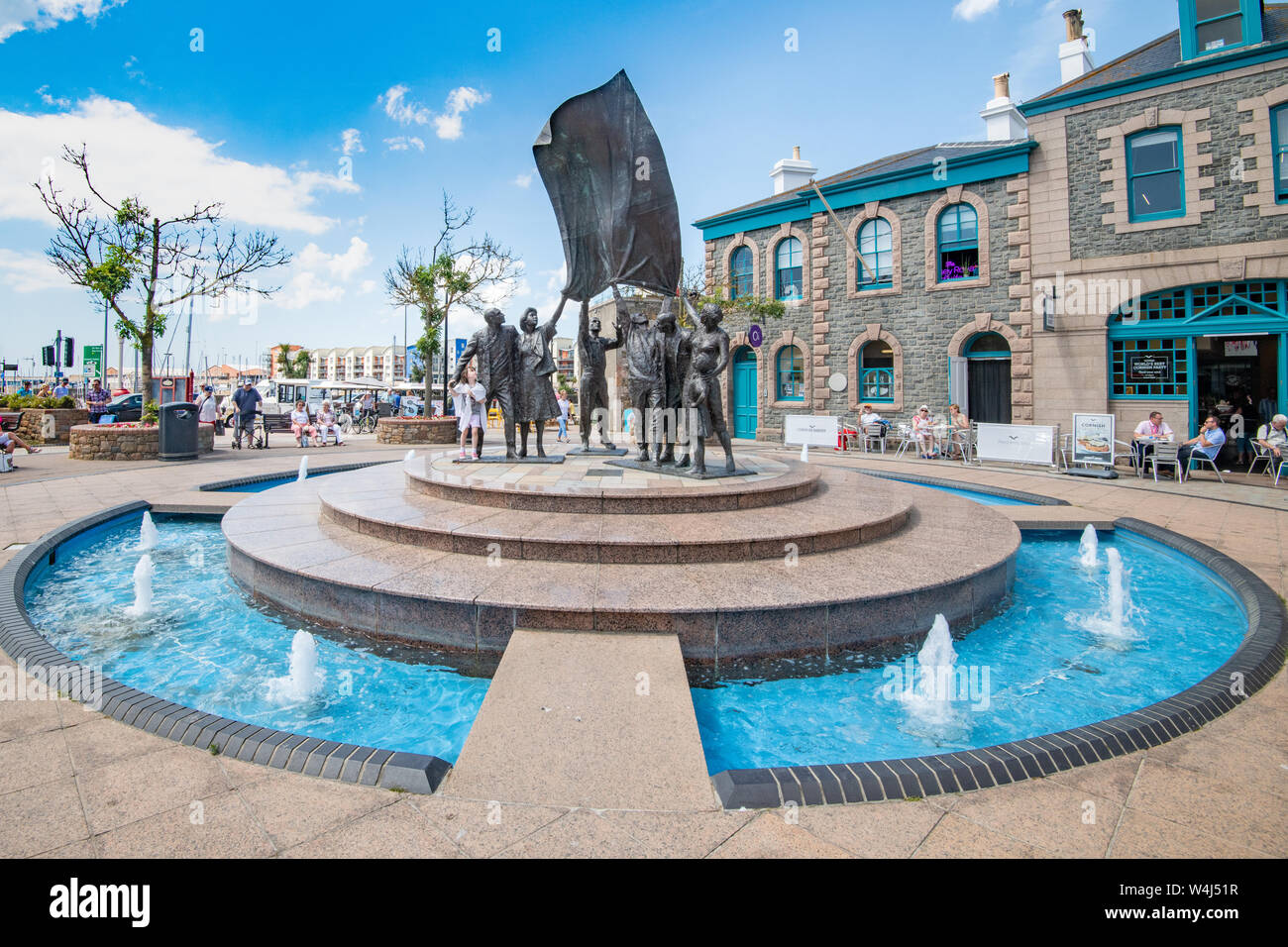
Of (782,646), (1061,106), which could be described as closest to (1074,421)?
(1061,106)

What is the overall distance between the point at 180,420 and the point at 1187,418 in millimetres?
25886

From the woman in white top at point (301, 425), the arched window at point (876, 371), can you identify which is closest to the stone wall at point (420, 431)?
the woman in white top at point (301, 425)

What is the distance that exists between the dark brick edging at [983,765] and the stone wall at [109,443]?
65.2 feet

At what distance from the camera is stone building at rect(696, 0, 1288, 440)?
15.7 meters

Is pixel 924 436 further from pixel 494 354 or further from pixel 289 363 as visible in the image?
pixel 289 363

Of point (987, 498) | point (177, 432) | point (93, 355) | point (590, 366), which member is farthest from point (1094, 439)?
point (93, 355)

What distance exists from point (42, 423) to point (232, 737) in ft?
91.5

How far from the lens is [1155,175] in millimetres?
16797

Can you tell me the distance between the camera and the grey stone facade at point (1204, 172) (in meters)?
15.6

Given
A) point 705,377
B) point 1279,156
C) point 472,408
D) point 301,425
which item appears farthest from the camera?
point 301,425

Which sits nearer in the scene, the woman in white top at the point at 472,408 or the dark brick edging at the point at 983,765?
the dark brick edging at the point at 983,765

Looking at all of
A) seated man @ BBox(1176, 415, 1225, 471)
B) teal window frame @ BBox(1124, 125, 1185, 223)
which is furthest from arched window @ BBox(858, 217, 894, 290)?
seated man @ BBox(1176, 415, 1225, 471)

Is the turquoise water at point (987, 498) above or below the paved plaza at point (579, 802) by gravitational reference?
above

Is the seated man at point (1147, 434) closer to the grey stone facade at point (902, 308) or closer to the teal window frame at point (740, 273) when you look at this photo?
the grey stone facade at point (902, 308)
